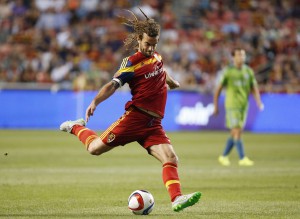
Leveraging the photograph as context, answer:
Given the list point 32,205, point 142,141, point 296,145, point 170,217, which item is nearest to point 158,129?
point 142,141

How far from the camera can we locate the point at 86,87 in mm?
29078

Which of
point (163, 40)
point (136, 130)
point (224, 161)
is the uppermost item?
point (136, 130)

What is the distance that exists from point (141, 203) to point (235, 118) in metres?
8.49

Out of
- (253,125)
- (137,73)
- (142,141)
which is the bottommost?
(253,125)

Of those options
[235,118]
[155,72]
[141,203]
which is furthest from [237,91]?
[141,203]

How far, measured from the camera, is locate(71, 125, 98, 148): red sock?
383 inches

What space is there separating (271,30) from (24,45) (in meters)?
10.2

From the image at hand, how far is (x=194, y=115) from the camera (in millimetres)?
28625

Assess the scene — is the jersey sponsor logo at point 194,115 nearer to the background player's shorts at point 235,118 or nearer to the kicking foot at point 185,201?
the background player's shorts at point 235,118

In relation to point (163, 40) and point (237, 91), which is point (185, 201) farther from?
point (163, 40)

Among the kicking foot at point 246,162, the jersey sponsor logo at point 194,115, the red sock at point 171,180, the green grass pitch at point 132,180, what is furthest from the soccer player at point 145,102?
the jersey sponsor logo at point 194,115

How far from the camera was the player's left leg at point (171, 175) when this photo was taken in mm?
8773

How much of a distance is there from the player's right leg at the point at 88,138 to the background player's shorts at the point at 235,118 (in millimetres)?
7652

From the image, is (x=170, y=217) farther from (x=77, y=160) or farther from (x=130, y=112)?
(x=77, y=160)
